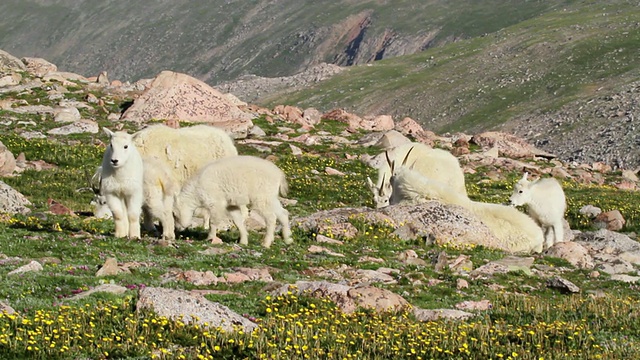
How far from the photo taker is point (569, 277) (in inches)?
761

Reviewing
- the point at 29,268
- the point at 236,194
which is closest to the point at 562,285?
the point at 236,194

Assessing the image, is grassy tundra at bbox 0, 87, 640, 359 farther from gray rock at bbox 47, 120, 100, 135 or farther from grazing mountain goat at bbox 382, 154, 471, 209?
gray rock at bbox 47, 120, 100, 135

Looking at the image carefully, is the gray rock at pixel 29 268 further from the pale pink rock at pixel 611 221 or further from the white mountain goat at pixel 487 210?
the pale pink rock at pixel 611 221

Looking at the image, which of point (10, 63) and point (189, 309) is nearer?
point (189, 309)

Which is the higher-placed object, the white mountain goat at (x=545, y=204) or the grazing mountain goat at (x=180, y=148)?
the grazing mountain goat at (x=180, y=148)

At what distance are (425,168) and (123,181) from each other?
1064cm

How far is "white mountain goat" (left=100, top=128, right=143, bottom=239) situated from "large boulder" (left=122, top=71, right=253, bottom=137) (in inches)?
995

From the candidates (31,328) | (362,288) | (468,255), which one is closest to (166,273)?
(362,288)

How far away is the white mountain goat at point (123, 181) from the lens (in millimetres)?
17547

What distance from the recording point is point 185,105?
47125 mm

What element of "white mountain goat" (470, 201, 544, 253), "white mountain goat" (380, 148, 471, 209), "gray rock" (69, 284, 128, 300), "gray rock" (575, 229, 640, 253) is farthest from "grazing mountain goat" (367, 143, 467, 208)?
"gray rock" (69, 284, 128, 300)

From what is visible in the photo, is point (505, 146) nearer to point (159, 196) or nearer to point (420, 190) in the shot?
point (420, 190)

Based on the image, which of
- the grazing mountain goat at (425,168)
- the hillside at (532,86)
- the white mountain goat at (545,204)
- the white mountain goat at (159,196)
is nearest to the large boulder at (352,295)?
the white mountain goat at (159,196)

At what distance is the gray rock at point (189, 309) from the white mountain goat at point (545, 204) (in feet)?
44.7
